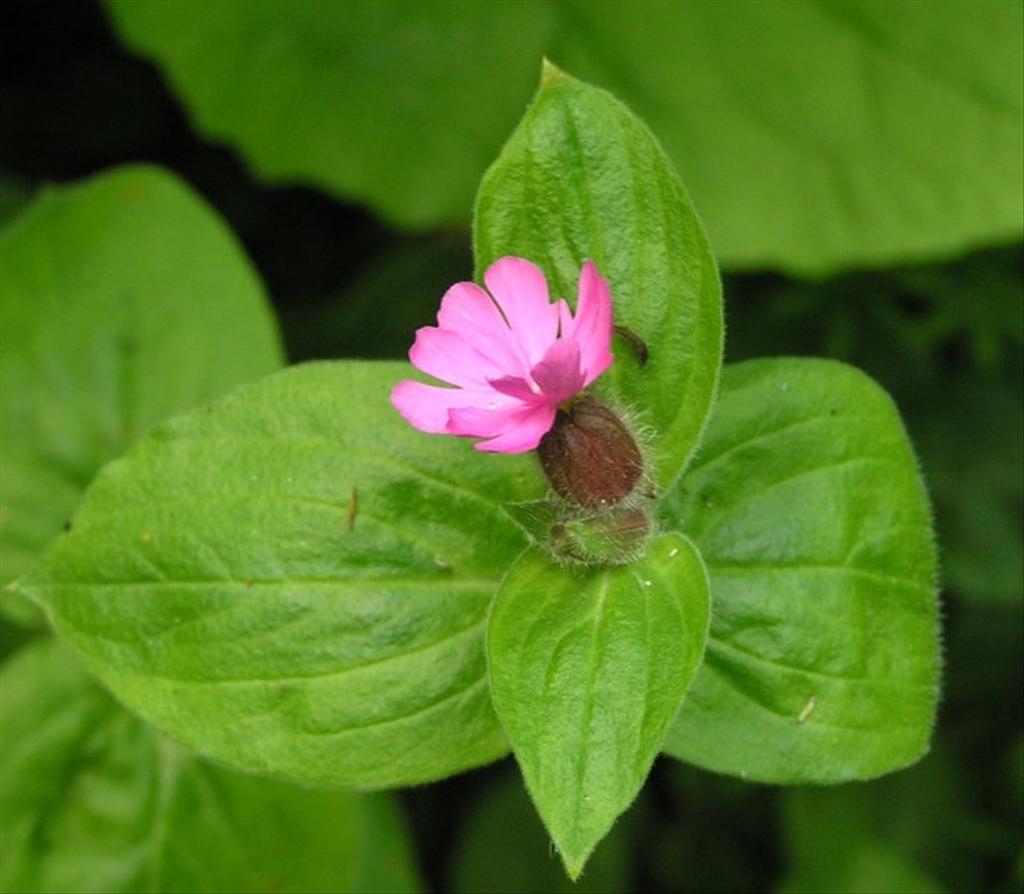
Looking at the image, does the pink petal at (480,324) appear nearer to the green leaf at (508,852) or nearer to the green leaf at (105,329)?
the green leaf at (105,329)

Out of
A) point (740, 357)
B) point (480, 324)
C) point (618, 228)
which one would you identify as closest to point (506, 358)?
point (480, 324)

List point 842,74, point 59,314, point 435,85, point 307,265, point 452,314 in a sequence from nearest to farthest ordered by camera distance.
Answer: point 452,314, point 59,314, point 842,74, point 435,85, point 307,265

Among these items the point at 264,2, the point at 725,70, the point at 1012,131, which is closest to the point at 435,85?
the point at 264,2

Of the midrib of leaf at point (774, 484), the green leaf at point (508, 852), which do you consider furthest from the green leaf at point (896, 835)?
the midrib of leaf at point (774, 484)

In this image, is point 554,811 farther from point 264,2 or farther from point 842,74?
point 264,2

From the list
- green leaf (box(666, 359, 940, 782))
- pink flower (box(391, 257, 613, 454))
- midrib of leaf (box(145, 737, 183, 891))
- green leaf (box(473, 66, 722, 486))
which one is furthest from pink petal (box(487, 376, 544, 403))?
midrib of leaf (box(145, 737, 183, 891))
